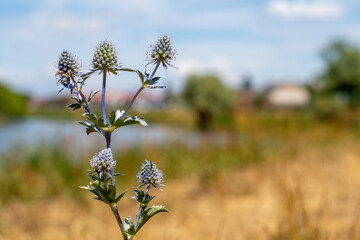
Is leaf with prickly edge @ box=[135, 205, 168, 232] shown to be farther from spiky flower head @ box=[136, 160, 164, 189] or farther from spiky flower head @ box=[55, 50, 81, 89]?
spiky flower head @ box=[55, 50, 81, 89]

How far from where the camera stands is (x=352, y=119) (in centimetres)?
1973

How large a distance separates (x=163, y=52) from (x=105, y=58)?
0.44 feet

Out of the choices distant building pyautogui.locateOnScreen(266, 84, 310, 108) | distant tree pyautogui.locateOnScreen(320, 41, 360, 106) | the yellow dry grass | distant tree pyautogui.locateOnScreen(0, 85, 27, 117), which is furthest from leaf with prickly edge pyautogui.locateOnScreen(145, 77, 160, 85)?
distant building pyautogui.locateOnScreen(266, 84, 310, 108)

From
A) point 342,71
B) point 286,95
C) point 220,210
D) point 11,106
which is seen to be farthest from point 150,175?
point 286,95

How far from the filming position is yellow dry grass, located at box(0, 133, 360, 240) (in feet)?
13.3

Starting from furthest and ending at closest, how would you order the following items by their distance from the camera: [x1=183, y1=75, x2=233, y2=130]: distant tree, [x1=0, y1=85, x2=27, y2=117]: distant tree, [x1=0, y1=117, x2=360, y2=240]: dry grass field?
[x1=0, y1=85, x2=27, y2=117]: distant tree, [x1=183, y1=75, x2=233, y2=130]: distant tree, [x1=0, y1=117, x2=360, y2=240]: dry grass field

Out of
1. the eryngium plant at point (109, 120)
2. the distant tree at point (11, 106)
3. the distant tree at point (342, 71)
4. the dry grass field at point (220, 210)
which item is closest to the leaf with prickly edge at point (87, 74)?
the eryngium plant at point (109, 120)

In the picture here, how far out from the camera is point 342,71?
3053cm

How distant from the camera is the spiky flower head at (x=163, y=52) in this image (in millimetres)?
923

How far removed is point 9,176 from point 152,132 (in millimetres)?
3752

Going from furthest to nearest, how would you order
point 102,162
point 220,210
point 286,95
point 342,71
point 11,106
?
point 286,95
point 11,106
point 342,71
point 220,210
point 102,162

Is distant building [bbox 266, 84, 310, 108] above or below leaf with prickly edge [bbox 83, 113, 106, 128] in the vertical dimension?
above

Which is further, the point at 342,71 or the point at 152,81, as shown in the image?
the point at 342,71

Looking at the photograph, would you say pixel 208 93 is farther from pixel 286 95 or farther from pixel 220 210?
pixel 286 95
